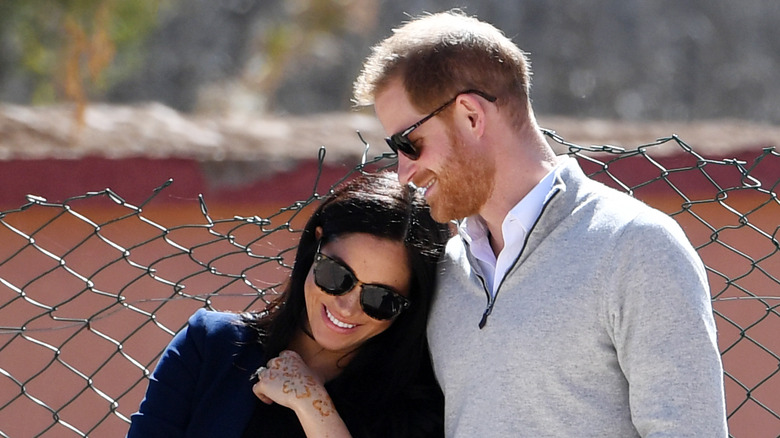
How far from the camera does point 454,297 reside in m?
2.04

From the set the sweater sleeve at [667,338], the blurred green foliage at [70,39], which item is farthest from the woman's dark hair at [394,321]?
the blurred green foliage at [70,39]

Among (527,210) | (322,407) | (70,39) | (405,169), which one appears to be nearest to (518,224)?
(527,210)

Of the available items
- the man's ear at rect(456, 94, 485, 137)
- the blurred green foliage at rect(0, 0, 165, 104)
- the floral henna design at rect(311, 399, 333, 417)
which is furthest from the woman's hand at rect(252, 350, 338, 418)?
the blurred green foliage at rect(0, 0, 165, 104)

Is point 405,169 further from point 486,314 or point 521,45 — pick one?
point 521,45

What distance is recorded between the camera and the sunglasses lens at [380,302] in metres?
2.13

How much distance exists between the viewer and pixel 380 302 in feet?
6.99

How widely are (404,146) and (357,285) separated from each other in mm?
322

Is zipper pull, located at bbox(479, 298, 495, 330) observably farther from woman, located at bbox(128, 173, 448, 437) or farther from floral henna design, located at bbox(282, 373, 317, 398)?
floral henna design, located at bbox(282, 373, 317, 398)

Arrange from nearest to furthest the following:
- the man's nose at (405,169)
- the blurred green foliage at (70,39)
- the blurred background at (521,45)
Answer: the man's nose at (405,169)
the blurred green foliage at (70,39)
the blurred background at (521,45)

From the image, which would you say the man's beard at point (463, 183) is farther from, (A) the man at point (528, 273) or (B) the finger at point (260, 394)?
(B) the finger at point (260, 394)

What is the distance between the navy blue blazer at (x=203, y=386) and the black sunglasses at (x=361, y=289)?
25cm

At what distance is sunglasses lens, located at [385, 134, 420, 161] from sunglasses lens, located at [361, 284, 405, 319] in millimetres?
302

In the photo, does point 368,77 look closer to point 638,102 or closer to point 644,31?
point 638,102

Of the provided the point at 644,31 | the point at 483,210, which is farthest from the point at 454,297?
the point at 644,31
